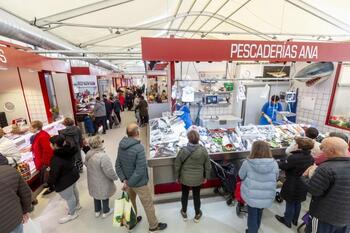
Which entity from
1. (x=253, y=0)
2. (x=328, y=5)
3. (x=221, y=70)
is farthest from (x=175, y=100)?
(x=328, y=5)

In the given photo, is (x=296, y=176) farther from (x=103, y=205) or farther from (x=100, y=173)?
Result: (x=103, y=205)

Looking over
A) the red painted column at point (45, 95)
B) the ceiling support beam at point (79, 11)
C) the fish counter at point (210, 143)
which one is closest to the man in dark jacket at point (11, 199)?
the fish counter at point (210, 143)

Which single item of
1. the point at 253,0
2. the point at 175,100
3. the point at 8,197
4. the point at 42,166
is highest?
the point at 253,0

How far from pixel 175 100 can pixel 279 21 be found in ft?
15.0

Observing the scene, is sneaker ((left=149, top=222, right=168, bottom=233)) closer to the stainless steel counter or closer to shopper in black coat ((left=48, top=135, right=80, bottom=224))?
the stainless steel counter

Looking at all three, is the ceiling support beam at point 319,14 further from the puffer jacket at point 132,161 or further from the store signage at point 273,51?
the puffer jacket at point 132,161

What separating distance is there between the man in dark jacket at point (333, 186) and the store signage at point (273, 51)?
4.41 feet

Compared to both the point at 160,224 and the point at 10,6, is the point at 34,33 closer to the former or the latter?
the point at 10,6

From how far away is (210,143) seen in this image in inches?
126

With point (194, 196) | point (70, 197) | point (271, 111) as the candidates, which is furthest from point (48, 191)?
point (271, 111)

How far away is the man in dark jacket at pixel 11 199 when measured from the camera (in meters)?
1.53

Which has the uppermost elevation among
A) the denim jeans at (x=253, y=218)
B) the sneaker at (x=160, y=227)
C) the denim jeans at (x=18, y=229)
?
the denim jeans at (x=18, y=229)

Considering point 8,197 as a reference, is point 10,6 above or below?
above

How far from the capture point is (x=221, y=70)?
541 cm
